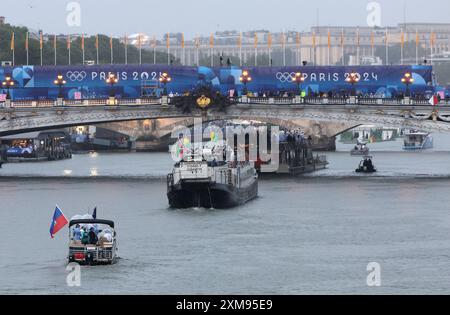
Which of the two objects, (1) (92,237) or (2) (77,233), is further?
(2) (77,233)

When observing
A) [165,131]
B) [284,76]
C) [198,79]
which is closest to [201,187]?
[284,76]

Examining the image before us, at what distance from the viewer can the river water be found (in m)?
57.6

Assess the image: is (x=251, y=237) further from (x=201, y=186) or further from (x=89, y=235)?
(x=201, y=186)

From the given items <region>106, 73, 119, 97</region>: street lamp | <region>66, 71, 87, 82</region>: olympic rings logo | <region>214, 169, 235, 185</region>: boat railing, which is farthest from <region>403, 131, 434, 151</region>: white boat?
<region>214, 169, 235, 185</region>: boat railing

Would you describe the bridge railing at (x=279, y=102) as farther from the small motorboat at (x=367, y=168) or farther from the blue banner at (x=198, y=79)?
the blue banner at (x=198, y=79)

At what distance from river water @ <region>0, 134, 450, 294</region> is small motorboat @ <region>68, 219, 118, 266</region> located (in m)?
0.60

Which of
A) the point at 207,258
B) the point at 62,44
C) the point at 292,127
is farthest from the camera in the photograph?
the point at 62,44

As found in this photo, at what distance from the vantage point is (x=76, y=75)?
12988 cm

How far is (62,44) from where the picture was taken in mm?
186000

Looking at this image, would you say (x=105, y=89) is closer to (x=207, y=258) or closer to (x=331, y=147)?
(x=331, y=147)

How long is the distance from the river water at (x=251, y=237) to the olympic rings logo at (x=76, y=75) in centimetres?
2509

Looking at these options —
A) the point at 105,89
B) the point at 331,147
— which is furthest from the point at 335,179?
the point at 331,147

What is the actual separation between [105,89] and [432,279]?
245 feet

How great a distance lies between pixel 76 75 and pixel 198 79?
30.3ft
